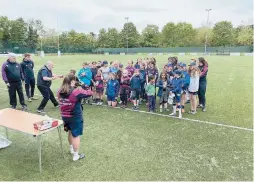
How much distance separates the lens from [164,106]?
934 cm

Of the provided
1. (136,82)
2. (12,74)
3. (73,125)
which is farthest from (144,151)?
(12,74)

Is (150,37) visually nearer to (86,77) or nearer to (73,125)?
(86,77)

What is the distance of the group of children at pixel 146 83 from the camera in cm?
857

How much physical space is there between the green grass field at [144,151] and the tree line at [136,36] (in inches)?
3067

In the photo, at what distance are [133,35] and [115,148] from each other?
90.4 metres

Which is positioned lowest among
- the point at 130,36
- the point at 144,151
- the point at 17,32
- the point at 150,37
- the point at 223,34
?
the point at 144,151

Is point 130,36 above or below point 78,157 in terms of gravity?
above

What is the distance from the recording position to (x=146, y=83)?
970cm

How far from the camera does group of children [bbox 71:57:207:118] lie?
857 cm

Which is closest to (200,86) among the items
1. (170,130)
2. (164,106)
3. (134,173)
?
(164,106)

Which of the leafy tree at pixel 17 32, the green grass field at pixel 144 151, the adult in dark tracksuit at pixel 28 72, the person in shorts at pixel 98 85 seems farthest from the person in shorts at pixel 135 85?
the leafy tree at pixel 17 32

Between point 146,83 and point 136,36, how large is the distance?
86213 mm

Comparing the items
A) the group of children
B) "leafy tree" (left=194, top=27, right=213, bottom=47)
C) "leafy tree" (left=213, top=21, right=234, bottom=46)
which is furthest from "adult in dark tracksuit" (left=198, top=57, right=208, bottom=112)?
"leafy tree" (left=194, top=27, right=213, bottom=47)

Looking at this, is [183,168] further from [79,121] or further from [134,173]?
[79,121]
